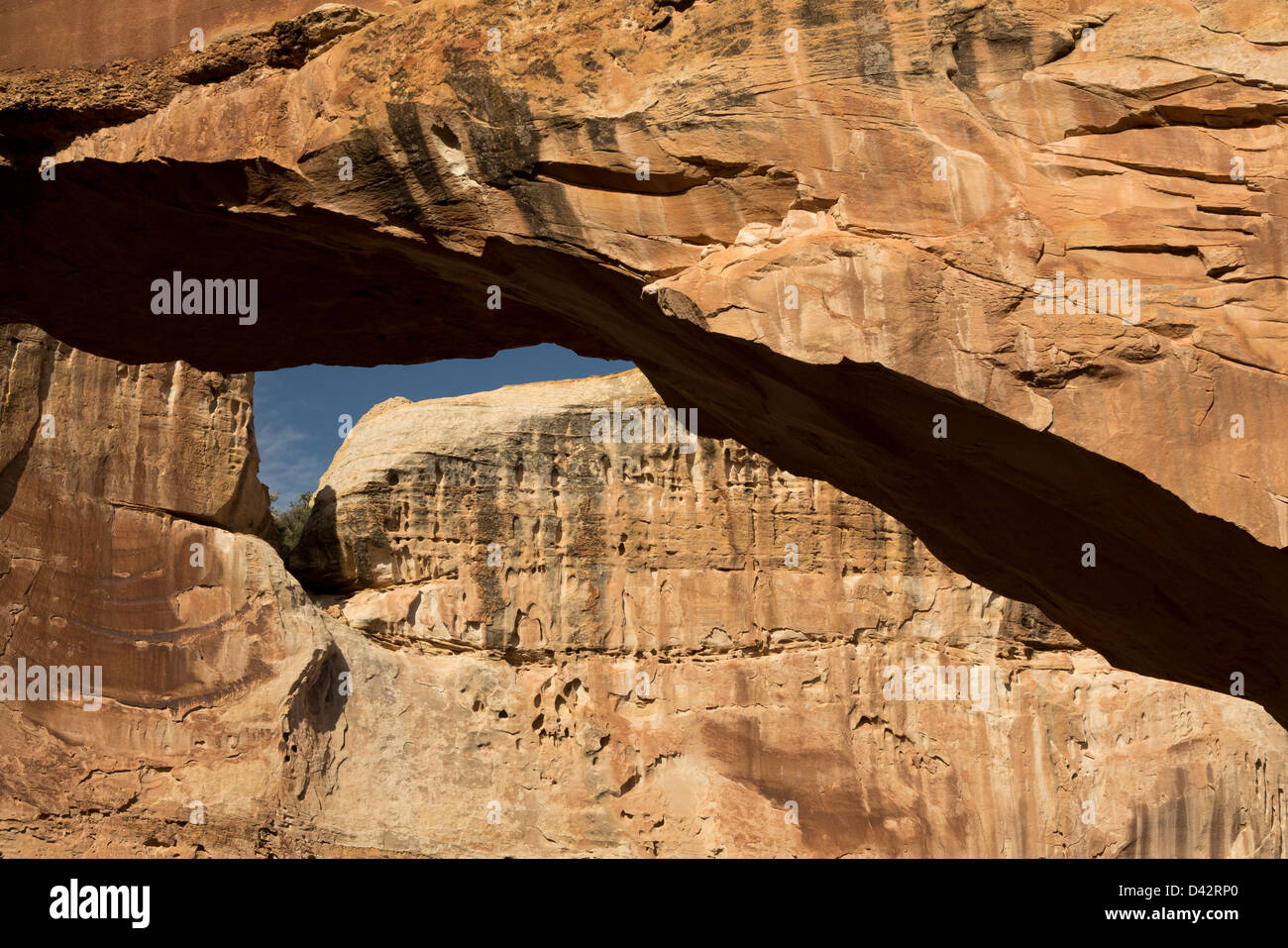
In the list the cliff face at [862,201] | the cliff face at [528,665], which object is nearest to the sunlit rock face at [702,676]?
the cliff face at [528,665]

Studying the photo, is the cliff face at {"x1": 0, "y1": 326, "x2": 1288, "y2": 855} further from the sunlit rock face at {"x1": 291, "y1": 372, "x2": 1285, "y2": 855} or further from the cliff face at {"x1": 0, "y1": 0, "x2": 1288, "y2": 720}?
the cliff face at {"x1": 0, "y1": 0, "x2": 1288, "y2": 720}

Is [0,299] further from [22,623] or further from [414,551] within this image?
[414,551]

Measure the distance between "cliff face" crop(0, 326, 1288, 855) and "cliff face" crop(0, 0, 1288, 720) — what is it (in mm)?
10026

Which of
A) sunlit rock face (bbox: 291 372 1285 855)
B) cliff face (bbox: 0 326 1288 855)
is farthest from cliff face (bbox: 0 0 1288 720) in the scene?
sunlit rock face (bbox: 291 372 1285 855)

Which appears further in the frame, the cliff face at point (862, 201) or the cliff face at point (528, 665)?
the cliff face at point (528, 665)

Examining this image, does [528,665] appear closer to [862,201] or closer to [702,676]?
[702,676]

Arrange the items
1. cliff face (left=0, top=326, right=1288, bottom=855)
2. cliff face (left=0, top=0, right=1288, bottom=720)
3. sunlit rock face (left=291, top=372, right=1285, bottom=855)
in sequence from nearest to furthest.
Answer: cliff face (left=0, top=0, right=1288, bottom=720) < cliff face (left=0, top=326, right=1288, bottom=855) < sunlit rock face (left=291, top=372, right=1285, bottom=855)

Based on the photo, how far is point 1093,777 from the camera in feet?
51.2

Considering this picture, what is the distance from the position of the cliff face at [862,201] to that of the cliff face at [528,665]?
10026 millimetres

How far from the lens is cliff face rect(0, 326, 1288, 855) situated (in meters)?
14.4

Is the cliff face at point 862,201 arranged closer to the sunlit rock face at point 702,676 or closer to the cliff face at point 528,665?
the cliff face at point 528,665

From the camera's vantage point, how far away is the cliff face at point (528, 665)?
14445 millimetres

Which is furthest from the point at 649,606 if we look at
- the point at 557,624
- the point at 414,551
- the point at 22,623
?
the point at 22,623

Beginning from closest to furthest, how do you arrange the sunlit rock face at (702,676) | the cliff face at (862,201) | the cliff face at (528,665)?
the cliff face at (862,201), the cliff face at (528,665), the sunlit rock face at (702,676)
